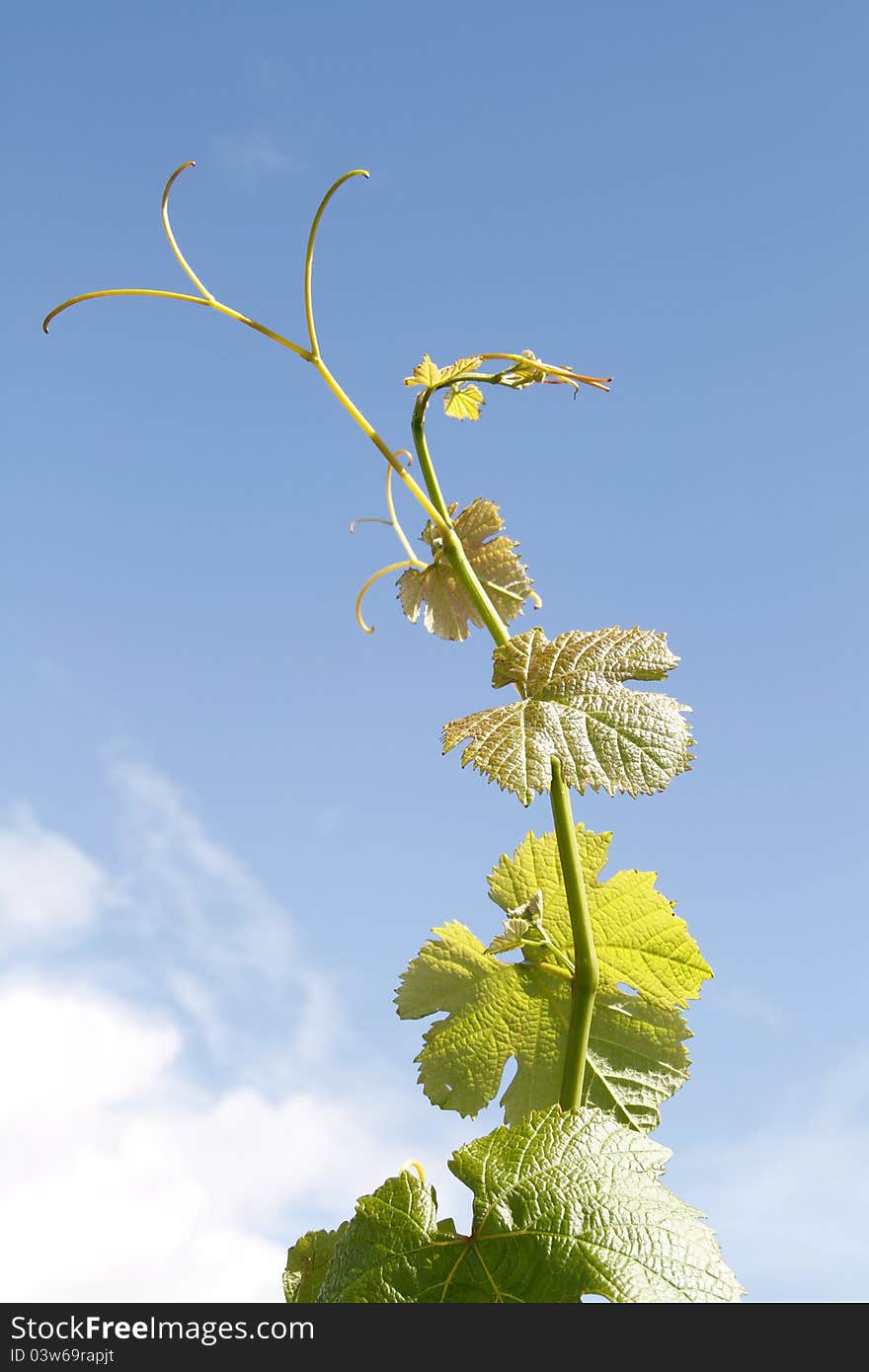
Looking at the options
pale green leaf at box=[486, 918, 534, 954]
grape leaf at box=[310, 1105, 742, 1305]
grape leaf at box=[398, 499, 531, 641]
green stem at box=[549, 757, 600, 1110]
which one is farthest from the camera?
grape leaf at box=[398, 499, 531, 641]

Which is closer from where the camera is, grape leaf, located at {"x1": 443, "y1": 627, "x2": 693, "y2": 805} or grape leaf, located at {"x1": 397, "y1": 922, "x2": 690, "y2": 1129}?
grape leaf, located at {"x1": 443, "y1": 627, "x2": 693, "y2": 805}

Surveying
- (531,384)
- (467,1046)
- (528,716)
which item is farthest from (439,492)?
(467,1046)

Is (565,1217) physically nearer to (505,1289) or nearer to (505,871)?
(505,1289)

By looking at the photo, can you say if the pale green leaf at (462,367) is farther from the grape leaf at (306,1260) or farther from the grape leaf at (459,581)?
the grape leaf at (306,1260)

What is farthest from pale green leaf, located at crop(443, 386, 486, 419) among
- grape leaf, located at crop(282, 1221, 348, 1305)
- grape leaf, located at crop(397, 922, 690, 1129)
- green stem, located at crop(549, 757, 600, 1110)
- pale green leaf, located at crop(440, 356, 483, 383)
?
grape leaf, located at crop(282, 1221, 348, 1305)

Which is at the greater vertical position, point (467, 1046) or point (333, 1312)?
point (467, 1046)

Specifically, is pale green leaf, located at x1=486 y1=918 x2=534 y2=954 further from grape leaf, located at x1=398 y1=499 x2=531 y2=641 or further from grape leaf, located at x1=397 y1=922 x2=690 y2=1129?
grape leaf, located at x1=398 y1=499 x2=531 y2=641
